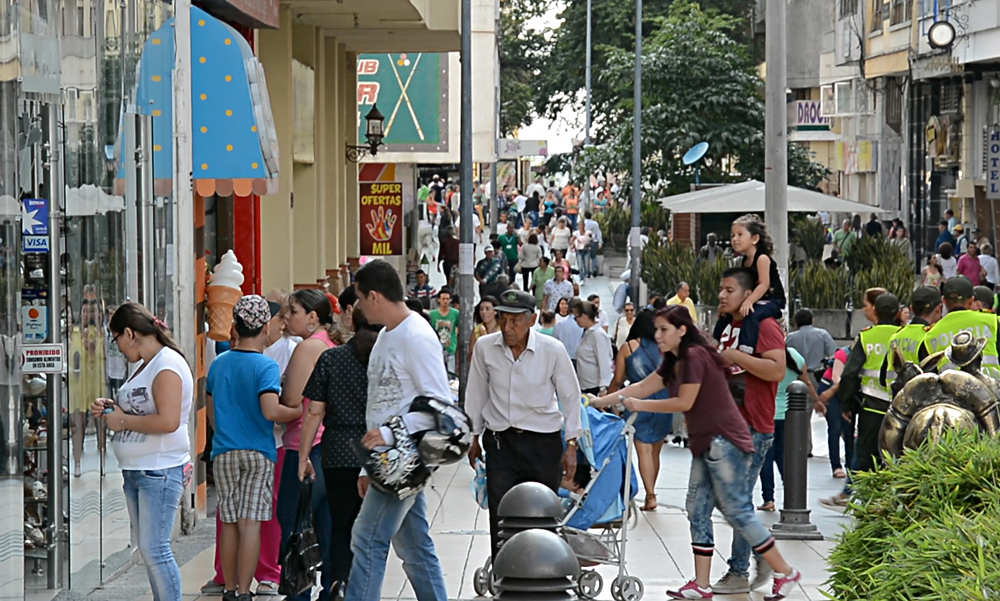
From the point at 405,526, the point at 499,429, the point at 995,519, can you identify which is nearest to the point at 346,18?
the point at 499,429

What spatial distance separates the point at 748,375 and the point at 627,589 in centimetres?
153

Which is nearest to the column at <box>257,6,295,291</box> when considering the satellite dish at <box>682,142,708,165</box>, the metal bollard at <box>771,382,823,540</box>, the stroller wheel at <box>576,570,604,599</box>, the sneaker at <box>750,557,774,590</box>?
the metal bollard at <box>771,382,823,540</box>

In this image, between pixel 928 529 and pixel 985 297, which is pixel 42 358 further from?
pixel 985 297

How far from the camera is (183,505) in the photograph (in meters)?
11.3

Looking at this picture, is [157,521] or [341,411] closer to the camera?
[157,521]

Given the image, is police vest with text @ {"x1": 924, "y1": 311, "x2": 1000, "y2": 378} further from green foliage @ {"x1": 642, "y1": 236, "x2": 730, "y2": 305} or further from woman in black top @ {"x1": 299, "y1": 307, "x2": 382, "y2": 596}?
green foliage @ {"x1": 642, "y1": 236, "x2": 730, "y2": 305}

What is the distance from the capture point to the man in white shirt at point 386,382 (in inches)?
287

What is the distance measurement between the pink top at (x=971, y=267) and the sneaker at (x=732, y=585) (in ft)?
66.4

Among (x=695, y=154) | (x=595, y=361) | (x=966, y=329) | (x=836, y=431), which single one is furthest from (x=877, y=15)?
(x=966, y=329)

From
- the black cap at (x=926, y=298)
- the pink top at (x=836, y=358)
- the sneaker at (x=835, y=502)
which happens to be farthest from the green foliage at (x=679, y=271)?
the black cap at (x=926, y=298)

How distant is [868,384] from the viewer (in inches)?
484

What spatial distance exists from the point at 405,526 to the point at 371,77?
26019 millimetres

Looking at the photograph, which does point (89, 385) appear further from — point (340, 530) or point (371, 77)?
point (371, 77)

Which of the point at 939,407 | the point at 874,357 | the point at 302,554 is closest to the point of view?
the point at 939,407
